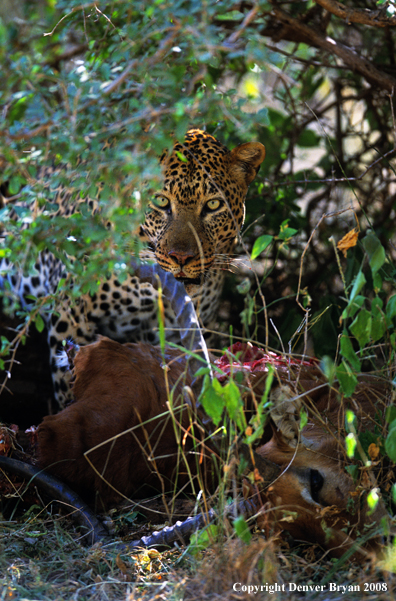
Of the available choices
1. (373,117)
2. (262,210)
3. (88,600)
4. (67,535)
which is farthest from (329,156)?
(88,600)

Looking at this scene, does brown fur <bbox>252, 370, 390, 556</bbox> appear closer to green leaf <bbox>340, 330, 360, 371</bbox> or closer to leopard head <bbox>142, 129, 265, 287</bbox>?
green leaf <bbox>340, 330, 360, 371</bbox>

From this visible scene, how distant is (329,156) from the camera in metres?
5.61

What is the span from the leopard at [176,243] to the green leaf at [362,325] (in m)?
1.29

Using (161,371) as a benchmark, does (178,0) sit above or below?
above

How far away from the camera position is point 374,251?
7.60ft

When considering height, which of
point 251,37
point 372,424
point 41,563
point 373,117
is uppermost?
point 251,37

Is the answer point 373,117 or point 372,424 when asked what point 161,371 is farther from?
point 373,117

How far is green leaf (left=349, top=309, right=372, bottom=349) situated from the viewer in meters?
2.26

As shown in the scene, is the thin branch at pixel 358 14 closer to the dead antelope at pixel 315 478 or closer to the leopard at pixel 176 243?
the leopard at pixel 176 243

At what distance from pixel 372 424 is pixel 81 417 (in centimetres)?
131

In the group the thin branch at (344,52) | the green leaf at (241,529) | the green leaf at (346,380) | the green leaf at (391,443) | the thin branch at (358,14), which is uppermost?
the thin branch at (358,14)

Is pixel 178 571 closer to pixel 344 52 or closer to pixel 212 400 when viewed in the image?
pixel 212 400

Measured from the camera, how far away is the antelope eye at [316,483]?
2.57 meters

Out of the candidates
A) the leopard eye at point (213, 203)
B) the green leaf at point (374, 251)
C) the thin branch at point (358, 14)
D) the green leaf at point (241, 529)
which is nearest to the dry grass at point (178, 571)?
the green leaf at point (241, 529)
